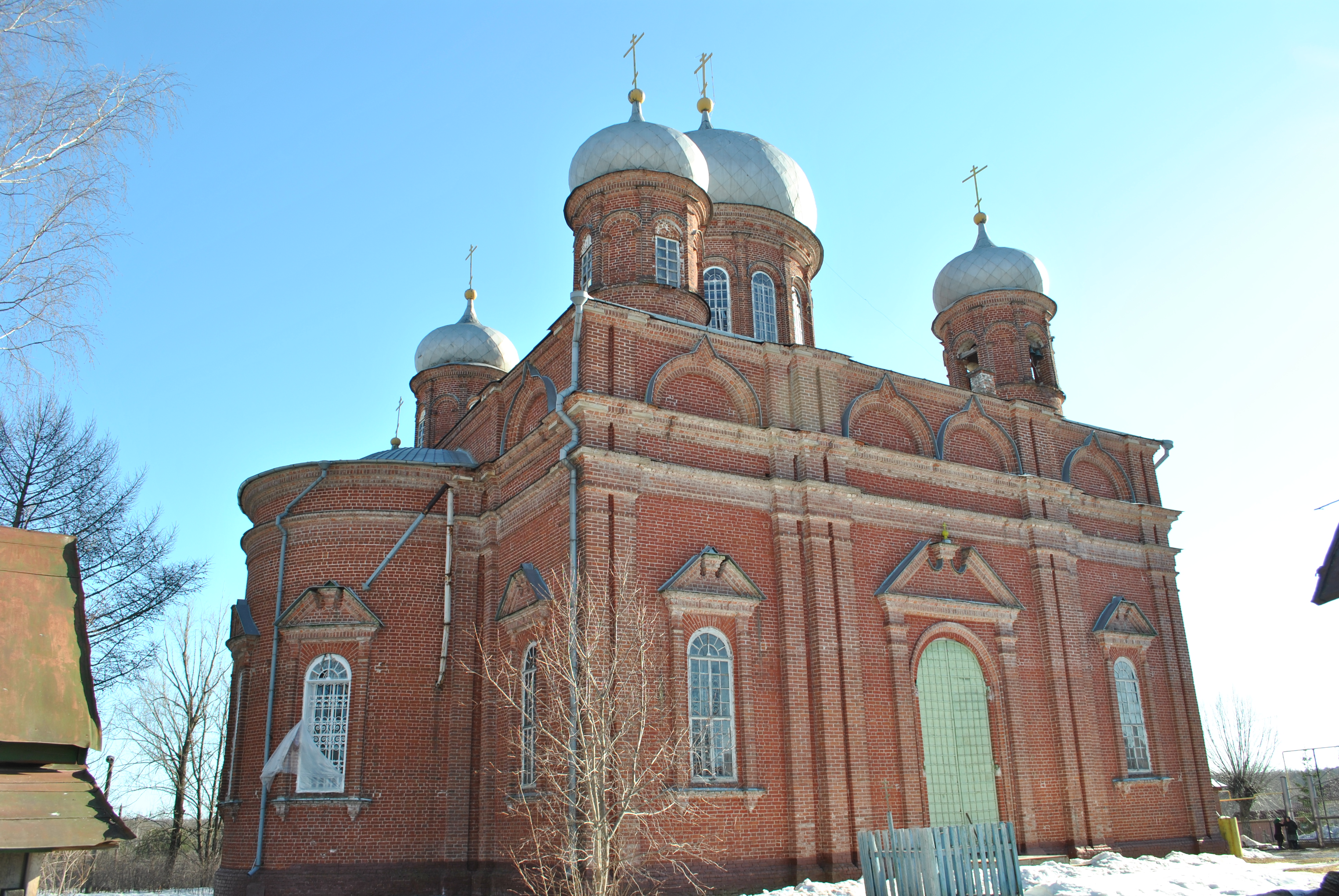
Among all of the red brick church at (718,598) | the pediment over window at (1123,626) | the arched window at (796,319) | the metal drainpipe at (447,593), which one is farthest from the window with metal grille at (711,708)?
the pediment over window at (1123,626)

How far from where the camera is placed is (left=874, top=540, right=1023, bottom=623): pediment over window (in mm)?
13734

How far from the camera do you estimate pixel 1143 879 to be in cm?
1223

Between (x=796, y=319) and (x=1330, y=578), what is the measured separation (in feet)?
41.0

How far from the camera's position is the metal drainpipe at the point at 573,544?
9938mm

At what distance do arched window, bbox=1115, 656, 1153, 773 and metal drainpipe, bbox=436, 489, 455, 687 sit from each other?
34.0 feet

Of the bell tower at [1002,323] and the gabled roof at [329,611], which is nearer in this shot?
the gabled roof at [329,611]

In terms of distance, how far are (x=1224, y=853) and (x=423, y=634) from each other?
42.1ft

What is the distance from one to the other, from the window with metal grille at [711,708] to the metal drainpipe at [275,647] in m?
5.62

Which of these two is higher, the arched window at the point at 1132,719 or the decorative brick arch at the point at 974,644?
the decorative brick arch at the point at 974,644

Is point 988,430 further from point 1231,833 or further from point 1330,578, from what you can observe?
point 1330,578

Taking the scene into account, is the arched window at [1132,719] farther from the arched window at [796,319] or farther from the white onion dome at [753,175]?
the white onion dome at [753,175]

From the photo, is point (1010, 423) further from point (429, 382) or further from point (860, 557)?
point (429, 382)

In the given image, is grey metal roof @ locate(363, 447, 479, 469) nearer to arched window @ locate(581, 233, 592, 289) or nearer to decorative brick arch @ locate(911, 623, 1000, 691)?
arched window @ locate(581, 233, 592, 289)

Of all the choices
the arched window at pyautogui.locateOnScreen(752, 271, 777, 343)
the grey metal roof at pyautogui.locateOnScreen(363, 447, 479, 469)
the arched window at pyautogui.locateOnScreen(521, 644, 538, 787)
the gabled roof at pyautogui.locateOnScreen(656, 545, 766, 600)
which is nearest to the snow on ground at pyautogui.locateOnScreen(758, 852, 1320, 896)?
the arched window at pyautogui.locateOnScreen(521, 644, 538, 787)
